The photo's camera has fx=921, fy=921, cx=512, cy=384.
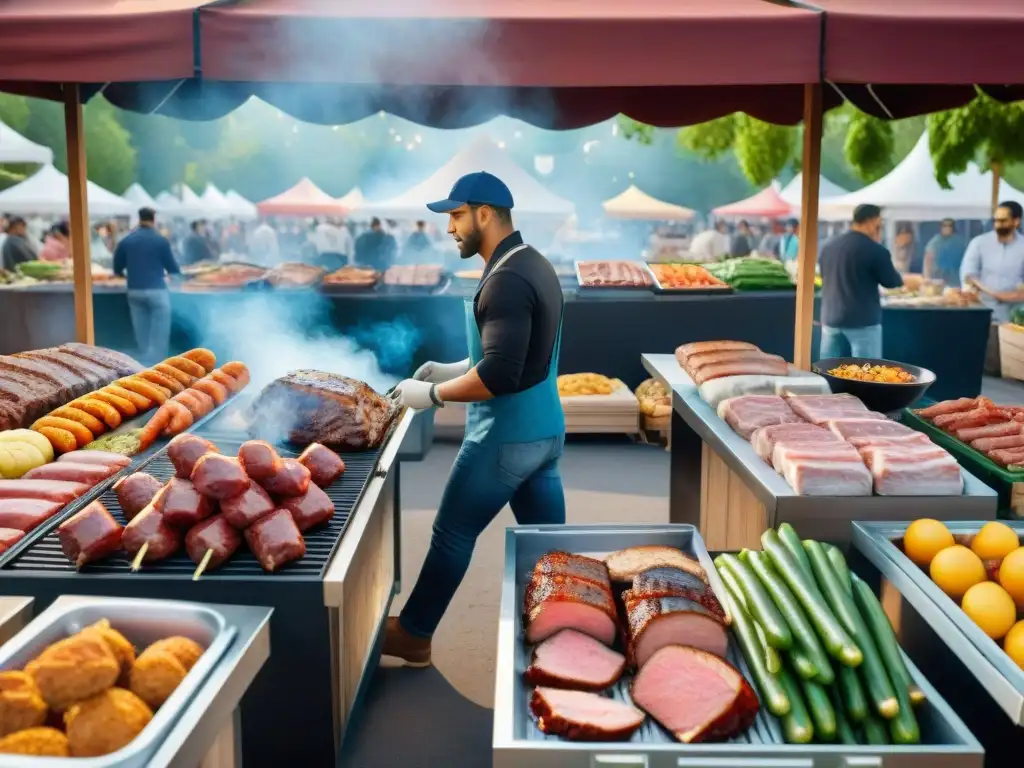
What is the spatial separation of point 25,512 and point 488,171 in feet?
32.0

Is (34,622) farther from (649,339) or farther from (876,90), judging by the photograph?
(649,339)

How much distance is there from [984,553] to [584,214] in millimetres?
47119

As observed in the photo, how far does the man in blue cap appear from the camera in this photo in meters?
3.85

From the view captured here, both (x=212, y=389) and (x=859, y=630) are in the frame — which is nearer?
(x=859, y=630)

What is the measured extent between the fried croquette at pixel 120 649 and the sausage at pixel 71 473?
5.08 ft

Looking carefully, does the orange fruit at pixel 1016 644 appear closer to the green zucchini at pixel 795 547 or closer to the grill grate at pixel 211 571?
the green zucchini at pixel 795 547

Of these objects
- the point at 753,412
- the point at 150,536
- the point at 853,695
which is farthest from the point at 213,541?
the point at 753,412

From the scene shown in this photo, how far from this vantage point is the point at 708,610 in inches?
106

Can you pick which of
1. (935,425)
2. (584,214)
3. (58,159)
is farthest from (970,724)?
(584,214)

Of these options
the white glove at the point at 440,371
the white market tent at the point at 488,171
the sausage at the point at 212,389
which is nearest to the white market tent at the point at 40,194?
the white market tent at the point at 488,171

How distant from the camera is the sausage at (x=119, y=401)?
4.75 metres

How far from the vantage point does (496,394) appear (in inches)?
→ 153

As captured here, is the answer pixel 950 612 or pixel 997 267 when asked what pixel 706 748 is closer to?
pixel 950 612

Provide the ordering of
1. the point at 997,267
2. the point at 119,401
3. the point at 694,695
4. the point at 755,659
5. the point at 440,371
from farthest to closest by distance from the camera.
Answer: the point at 997,267 < the point at 440,371 < the point at 119,401 < the point at 755,659 < the point at 694,695
